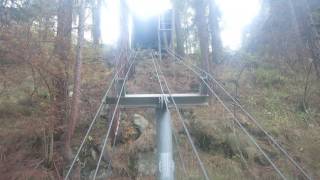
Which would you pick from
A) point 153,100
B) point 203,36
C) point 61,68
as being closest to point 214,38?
point 203,36

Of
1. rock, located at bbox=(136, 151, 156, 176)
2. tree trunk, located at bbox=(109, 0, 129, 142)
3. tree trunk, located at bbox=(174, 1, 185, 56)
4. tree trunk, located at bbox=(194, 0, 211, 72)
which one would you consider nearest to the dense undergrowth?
rock, located at bbox=(136, 151, 156, 176)

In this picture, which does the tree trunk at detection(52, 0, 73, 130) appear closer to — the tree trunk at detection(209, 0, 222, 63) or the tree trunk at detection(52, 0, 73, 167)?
the tree trunk at detection(52, 0, 73, 167)

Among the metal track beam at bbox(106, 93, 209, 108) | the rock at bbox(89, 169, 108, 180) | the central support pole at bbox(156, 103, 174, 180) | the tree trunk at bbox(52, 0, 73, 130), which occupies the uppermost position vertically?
the tree trunk at bbox(52, 0, 73, 130)

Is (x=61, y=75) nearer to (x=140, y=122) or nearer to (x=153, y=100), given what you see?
(x=140, y=122)

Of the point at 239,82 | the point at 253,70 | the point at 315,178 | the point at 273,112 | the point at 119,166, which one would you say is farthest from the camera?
the point at 253,70

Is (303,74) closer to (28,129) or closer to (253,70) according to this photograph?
(253,70)

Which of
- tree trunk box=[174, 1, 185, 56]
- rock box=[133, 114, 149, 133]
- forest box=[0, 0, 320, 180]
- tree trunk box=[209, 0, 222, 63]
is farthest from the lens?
tree trunk box=[174, 1, 185, 56]

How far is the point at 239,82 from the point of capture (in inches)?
619

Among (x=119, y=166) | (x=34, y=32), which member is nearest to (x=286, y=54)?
(x=119, y=166)

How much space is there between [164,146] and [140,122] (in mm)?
5700

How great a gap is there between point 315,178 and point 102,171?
202 inches

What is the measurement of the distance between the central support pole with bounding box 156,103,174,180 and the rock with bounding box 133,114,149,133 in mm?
5068

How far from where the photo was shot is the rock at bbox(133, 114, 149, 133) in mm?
11352

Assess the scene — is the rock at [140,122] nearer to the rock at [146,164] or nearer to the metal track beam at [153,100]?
the rock at [146,164]
